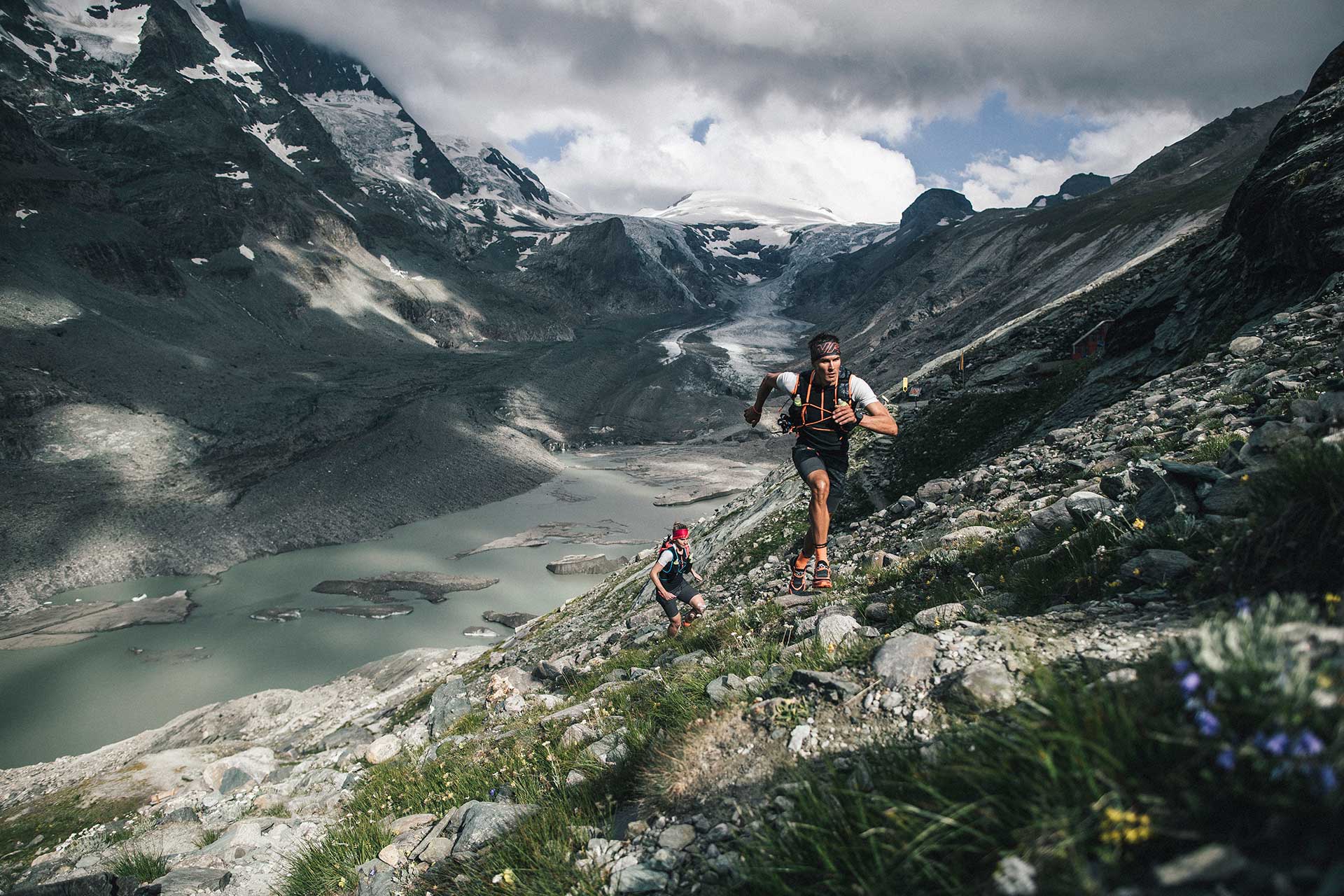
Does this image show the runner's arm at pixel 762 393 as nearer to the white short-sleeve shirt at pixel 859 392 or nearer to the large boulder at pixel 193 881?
the white short-sleeve shirt at pixel 859 392

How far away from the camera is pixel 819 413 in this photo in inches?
297

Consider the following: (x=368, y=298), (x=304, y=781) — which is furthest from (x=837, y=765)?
(x=368, y=298)

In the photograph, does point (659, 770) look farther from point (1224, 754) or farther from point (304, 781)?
point (304, 781)

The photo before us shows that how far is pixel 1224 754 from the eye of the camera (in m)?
1.55

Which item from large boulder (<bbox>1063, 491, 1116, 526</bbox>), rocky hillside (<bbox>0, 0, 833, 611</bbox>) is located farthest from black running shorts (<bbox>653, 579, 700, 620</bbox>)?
rocky hillside (<bbox>0, 0, 833, 611</bbox>)

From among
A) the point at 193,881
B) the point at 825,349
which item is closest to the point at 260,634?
the point at 193,881

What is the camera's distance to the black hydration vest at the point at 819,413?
7.45 meters

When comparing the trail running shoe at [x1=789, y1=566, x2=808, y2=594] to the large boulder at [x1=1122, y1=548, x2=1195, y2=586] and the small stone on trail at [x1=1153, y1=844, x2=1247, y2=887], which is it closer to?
the large boulder at [x1=1122, y1=548, x2=1195, y2=586]

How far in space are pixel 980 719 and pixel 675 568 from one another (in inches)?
349

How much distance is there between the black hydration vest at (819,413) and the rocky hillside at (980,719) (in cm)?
172

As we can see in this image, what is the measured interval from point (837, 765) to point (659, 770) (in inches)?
49.0

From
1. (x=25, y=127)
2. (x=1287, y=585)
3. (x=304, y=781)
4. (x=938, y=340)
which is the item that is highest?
(x=25, y=127)

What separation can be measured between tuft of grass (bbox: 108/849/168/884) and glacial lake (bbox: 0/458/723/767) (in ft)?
112

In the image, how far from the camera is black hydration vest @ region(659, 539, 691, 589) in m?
11.3
